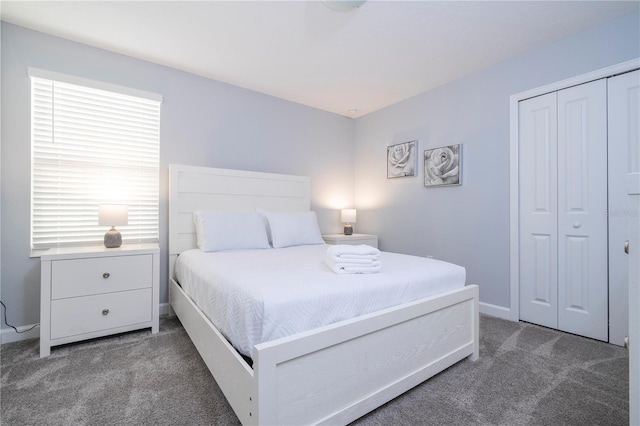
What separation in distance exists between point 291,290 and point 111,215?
1827 mm

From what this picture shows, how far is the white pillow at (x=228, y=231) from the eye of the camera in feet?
8.28

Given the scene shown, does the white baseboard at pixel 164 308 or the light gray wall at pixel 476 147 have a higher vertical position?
the light gray wall at pixel 476 147

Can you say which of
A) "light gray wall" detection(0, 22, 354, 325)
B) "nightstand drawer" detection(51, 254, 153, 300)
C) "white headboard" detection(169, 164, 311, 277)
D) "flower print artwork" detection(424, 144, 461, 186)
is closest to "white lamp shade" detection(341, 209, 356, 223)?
"light gray wall" detection(0, 22, 354, 325)

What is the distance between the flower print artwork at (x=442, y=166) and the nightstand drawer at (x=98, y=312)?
2929 millimetres

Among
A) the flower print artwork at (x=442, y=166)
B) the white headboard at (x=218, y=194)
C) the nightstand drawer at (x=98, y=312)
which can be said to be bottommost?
the nightstand drawer at (x=98, y=312)

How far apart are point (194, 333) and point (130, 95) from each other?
2180 millimetres

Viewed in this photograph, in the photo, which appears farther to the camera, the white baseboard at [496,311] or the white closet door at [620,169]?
the white baseboard at [496,311]

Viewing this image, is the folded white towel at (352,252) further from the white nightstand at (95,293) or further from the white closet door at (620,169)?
the white closet door at (620,169)

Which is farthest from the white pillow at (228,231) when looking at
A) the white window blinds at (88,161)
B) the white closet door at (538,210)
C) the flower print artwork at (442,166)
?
the white closet door at (538,210)

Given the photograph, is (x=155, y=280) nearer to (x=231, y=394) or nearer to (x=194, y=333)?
(x=194, y=333)

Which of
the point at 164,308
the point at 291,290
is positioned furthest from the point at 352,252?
the point at 164,308

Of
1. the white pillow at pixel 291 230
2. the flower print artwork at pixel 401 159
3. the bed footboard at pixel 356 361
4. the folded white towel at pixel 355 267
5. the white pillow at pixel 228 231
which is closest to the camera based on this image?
the bed footboard at pixel 356 361

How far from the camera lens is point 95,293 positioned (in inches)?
82.4

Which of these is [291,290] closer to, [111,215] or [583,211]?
[111,215]
